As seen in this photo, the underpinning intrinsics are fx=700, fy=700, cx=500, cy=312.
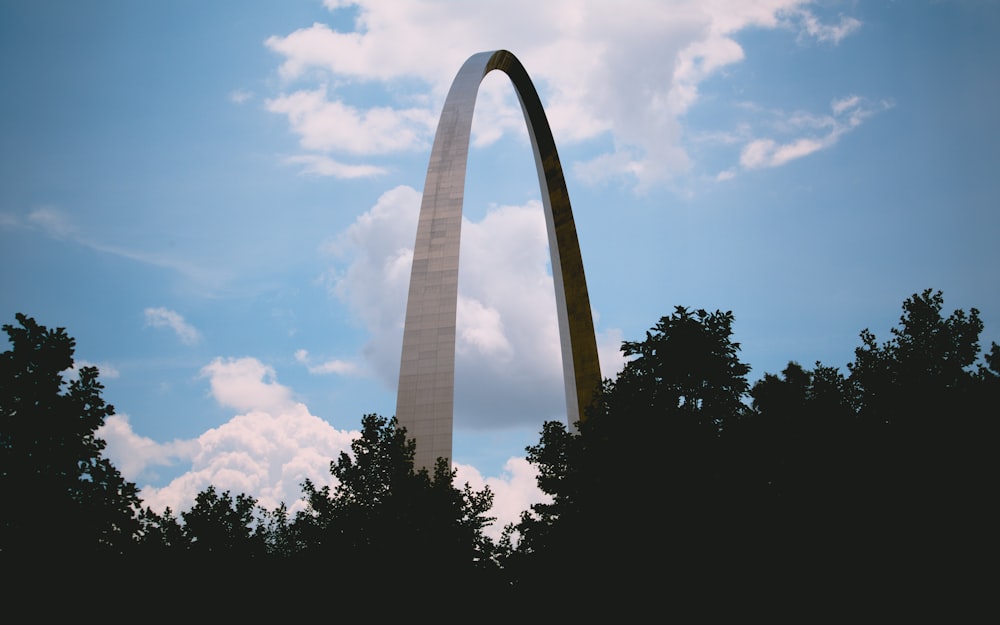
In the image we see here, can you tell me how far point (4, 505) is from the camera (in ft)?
46.1

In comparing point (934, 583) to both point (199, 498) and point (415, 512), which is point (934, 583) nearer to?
point (415, 512)

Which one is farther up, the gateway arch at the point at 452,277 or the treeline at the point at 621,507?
the gateway arch at the point at 452,277

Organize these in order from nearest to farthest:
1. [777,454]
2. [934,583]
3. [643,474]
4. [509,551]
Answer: [934,583] → [643,474] → [777,454] → [509,551]

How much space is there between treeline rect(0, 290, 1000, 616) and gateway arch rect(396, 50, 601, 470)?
10.4 ft

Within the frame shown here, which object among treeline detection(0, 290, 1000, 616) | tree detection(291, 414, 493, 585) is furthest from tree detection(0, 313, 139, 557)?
tree detection(291, 414, 493, 585)

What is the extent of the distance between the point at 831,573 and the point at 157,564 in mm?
11352

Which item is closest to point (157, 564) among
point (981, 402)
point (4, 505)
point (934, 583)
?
point (4, 505)

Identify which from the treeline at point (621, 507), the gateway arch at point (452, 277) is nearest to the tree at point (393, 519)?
the treeline at point (621, 507)

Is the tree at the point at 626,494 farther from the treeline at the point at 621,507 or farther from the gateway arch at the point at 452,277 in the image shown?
the gateway arch at the point at 452,277

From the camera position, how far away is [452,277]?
74.6 ft

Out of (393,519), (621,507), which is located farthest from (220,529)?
(621,507)

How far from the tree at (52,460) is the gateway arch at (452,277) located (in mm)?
7816

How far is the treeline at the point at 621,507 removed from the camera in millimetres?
11094

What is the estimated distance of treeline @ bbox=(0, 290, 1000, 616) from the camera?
11094mm
